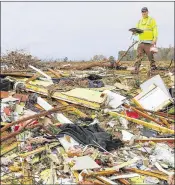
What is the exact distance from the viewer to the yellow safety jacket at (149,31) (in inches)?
437

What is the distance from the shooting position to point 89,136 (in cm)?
744

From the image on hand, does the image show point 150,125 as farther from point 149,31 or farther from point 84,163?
point 149,31

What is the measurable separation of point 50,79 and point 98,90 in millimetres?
1412

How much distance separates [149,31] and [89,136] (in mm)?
4725

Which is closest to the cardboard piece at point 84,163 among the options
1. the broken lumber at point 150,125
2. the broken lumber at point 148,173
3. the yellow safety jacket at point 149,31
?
the broken lumber at point 148,173

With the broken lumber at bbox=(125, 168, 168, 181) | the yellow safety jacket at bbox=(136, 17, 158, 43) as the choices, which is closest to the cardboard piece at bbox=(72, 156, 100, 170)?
the broken lumber at bbox=(125, 168, 168, 181)

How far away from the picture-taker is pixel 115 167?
21.7 ft

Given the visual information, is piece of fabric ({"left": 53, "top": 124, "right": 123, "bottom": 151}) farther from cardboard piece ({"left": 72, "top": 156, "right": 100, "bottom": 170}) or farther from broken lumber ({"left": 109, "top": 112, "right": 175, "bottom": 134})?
broken lumber ({"left": 109, "top": 112, "right": 175, "bottom": 134})

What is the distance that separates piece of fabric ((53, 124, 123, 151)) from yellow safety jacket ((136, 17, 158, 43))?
4.21m

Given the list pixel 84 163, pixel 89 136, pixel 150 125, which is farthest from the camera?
pixel 150 125

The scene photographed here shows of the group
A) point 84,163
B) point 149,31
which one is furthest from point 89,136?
point 149,31

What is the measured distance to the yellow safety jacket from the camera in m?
11.1

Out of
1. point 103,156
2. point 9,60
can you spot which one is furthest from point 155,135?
point 9,60

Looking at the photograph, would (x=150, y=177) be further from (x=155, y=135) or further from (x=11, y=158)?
(x=11, y=158)
